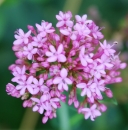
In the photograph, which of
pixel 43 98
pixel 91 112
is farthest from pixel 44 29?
pixel 91 112

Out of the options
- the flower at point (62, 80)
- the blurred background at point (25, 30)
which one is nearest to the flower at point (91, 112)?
the flower at point (62, 80)

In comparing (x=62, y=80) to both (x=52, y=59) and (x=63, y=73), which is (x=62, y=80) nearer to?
(x=63, y=73)

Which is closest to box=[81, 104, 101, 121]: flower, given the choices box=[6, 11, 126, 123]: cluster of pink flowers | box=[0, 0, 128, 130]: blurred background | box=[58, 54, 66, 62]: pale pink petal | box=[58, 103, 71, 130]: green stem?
box=[6, 11, 126, 123]: cluster of pink flowers

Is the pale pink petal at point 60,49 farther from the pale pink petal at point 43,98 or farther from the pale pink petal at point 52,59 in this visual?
the pale pink petal at point 43,98

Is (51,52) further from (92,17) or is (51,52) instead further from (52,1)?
(52,1)

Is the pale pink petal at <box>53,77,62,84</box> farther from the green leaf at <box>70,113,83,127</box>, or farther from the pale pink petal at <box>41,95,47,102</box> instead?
the green leaf at <box>70,113,83,127</box>

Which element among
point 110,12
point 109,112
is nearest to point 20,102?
point 109,112
